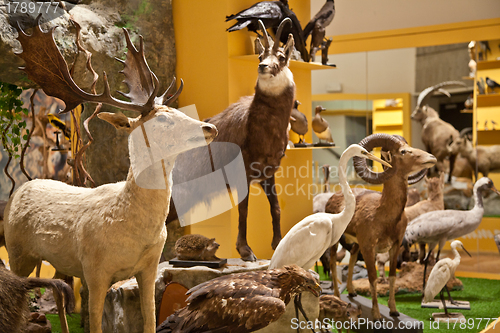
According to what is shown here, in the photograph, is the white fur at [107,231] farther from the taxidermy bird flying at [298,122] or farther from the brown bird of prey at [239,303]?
the taxidermy bird flying at [298,122]

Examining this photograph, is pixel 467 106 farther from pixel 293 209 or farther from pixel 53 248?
pixel 53 248

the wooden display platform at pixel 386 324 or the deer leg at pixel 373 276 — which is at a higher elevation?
the deer leg at pixel 373 276

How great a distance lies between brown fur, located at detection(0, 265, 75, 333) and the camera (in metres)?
2.08

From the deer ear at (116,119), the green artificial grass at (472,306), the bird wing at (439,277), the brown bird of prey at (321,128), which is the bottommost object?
the green artificial grass at (472,306)

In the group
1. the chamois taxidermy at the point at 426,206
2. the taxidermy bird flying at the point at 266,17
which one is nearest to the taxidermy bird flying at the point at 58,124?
the taxidermy bird flying at the point at 266,17

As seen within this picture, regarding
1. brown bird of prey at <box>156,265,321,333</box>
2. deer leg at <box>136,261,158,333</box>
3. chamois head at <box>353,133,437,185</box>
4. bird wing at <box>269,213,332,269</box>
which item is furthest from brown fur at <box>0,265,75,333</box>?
chamois head at <box>353,133,437,185</box>

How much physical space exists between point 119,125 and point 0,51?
1.63 meters

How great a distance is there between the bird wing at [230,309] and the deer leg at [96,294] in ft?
1.09

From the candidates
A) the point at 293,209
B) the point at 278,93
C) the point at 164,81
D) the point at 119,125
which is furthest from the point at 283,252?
the point at 164,81

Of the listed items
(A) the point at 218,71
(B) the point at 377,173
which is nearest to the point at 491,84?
(B) the point at 377,173

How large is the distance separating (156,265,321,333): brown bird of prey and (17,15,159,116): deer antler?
0.93 metres

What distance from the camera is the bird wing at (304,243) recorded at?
3.06 meters

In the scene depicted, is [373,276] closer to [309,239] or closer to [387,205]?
[387,205]

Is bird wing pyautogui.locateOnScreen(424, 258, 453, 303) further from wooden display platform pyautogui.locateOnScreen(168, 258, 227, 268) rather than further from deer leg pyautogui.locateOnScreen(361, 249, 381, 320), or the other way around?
wooden display platform pyautogui.locateOnScreen(168, 258, 227, 268)
